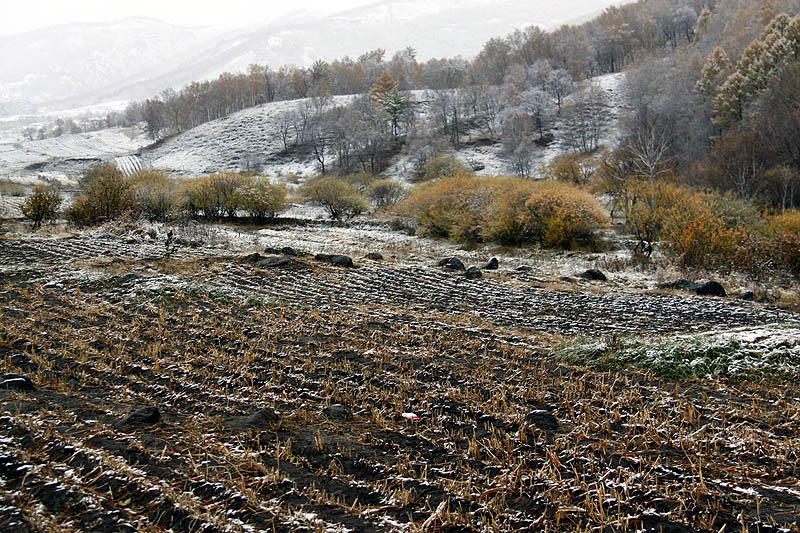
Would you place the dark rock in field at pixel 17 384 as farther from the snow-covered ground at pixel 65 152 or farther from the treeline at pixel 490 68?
the treeline at pixel 490 68

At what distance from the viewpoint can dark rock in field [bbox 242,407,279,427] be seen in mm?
4129

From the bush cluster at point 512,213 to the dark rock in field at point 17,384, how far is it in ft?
56.4

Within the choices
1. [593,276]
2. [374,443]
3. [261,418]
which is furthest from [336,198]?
[374,443]

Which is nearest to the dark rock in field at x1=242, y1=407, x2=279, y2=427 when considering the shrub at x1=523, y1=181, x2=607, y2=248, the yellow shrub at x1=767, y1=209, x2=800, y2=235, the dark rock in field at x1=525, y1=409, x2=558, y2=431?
the dark rock in field at x1=525, y1=409, x2=558, y2=431

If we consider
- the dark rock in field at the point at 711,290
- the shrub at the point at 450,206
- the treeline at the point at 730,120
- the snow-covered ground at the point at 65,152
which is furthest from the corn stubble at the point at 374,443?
the snow-covered ground at the point at 65,152

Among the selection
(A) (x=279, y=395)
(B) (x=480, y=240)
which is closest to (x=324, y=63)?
(B) (x=480, y=240)

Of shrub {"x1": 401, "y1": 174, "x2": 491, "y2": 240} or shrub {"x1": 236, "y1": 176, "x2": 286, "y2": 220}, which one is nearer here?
shrub {"x1": 401, "y1": 174, "x2": 491, "y2": 240}

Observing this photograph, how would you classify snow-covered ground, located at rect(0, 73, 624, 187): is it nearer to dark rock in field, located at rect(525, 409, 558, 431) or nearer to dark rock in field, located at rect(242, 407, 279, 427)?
dark rock in field, located at rect(525, 409, 558, 431)

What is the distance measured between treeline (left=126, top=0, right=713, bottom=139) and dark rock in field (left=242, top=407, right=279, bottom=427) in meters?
87.7

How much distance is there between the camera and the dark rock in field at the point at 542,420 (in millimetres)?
4172

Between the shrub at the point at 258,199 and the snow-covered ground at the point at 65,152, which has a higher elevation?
the snow-covered ground at the point at 65,152

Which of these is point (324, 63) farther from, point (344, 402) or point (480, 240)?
point (344, 402)

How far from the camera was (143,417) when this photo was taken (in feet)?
13.1

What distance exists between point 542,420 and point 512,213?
16283 millimetres
